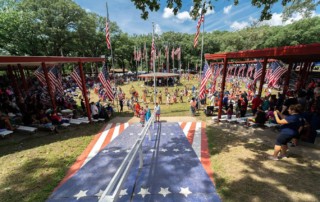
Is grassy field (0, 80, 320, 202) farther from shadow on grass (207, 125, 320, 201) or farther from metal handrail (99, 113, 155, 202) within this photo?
metal handrail (99, 113, 155, 202)

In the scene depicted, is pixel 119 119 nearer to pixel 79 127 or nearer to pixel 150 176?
pixel 79 127

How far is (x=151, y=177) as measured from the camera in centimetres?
536

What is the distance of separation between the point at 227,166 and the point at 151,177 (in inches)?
101

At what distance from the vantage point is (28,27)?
102 feet

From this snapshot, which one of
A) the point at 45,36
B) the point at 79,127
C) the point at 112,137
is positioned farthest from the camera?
the point at 45,36

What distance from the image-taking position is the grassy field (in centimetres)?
459

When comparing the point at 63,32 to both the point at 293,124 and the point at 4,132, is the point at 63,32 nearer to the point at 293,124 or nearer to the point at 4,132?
the point at 4,132

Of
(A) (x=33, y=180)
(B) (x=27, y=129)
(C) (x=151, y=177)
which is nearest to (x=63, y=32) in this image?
(B) (x=27, y=129)

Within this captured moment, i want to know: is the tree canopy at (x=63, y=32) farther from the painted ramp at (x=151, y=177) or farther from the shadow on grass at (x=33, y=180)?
the painted ramp at (x=151, y=177)

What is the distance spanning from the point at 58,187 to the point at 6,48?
3653 centimetres

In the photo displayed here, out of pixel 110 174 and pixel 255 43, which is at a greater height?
pixel 255 43

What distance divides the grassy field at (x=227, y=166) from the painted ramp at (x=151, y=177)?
460 mm

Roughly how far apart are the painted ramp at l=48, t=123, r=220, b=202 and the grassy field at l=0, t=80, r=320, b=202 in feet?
1.51

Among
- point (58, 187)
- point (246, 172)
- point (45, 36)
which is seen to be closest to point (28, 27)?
point (45, 36)
